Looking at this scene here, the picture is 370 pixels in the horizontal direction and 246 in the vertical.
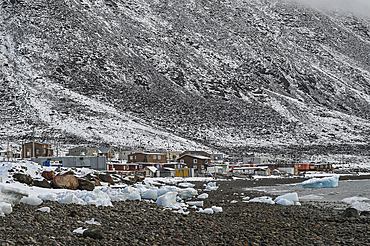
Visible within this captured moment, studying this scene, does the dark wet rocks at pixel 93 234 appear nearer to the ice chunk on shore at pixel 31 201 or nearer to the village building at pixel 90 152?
the ice chunk on shore at pixel 31 201

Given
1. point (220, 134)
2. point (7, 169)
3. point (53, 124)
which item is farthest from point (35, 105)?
point (7, 169)

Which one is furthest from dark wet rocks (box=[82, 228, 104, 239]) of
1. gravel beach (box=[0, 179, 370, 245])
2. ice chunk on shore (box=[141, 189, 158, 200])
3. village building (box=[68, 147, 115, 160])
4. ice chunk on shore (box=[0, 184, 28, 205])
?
village building (box=[68, 147, 115, 160])

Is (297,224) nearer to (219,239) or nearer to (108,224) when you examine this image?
(219,239)

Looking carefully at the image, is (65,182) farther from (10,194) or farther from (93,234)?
(93,234)

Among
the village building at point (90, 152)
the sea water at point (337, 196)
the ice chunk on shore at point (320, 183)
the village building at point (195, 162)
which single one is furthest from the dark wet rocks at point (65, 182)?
the village building at point (90, 152)

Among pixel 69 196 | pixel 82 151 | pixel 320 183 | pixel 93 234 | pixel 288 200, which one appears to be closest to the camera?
pixel 93 234

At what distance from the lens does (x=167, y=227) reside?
52.4ft

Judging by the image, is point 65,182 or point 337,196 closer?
point 65,182

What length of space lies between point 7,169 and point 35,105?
485 feet

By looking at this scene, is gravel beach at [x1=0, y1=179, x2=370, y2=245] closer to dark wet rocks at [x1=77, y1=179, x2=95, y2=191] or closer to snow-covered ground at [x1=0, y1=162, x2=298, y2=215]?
snow-covered ground at [x1=0, y1=162, x2=298, y2=215]

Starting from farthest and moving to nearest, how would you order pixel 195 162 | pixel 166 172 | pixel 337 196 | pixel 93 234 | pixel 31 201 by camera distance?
pixel 195 162 < pixel 166 172 < pixel 337 196 < pixel 31 201 < pixel 93 234

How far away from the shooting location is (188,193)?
29.3m

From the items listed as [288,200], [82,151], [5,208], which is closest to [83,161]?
[82,151]

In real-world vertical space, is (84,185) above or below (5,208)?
below
